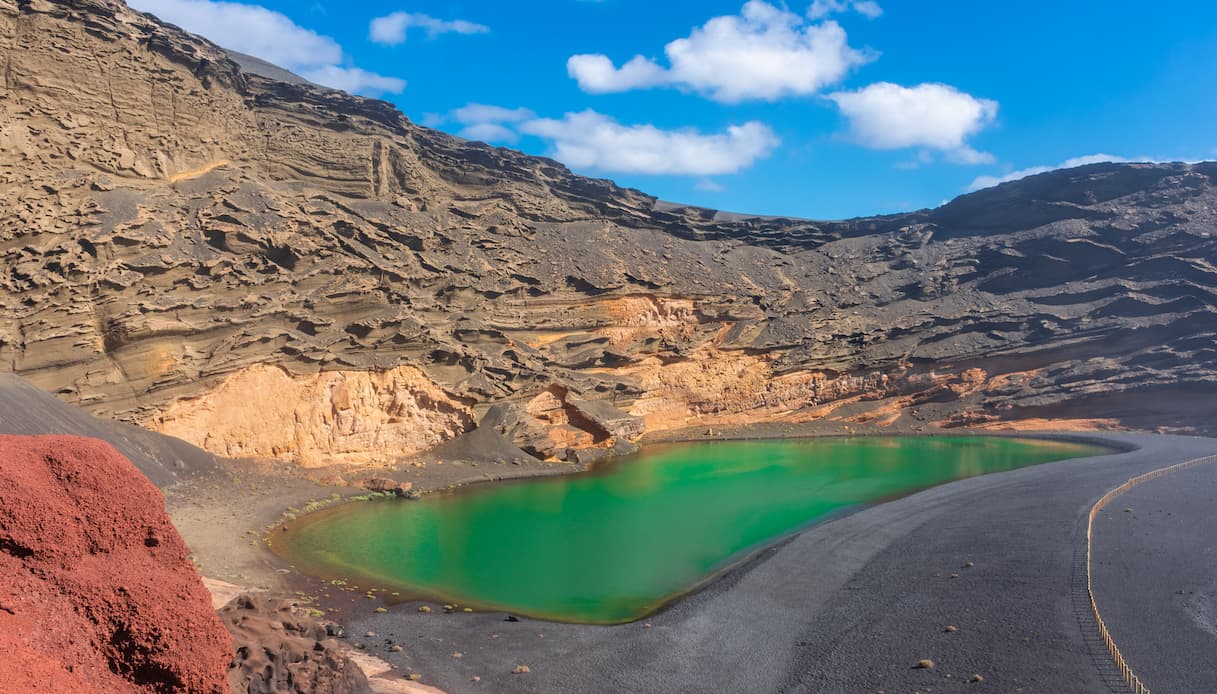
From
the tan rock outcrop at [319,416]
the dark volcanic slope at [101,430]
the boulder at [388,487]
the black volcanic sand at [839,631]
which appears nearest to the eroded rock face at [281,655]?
the black volcanic sand at [839,631]

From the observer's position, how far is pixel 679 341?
155ft

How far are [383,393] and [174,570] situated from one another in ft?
78.7

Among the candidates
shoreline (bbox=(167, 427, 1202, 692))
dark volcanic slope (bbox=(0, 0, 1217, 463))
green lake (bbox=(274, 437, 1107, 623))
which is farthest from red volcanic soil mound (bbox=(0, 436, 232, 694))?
dark volcanic slope (bbox=(0, 0, 1217, 463))

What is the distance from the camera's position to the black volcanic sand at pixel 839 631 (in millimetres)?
12109

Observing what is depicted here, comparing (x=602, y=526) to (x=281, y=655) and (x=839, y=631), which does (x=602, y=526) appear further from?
(x=281, y=655)

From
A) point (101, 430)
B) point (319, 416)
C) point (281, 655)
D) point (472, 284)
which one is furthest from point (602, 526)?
point (472, 284)

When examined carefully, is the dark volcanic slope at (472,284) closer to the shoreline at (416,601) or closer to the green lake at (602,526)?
the shoreline at (416,601)

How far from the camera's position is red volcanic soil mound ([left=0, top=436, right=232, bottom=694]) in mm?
6012

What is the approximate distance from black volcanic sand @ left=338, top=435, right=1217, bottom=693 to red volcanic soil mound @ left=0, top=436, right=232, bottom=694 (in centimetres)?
607

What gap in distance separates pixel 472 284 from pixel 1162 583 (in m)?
32.0

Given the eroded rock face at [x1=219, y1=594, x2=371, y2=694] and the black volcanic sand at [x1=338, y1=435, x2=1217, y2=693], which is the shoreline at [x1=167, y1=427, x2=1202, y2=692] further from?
the eroded rock face at [x1=219, y1=594, x2=371, y2=694]

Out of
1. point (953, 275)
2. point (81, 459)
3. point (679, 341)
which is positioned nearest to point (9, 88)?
point (81, 459)

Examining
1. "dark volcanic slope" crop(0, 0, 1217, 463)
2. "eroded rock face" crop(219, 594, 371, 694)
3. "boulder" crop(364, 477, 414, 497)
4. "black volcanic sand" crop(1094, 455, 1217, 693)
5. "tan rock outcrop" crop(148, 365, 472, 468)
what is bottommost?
"boulder" crop(364, 477, 414, 497)

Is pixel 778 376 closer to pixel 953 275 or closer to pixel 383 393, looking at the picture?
pixel 953 275
